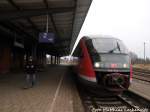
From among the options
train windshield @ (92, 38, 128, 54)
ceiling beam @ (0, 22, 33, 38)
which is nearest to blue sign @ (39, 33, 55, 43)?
ceiling beam @ (0, 22, 33, 38)

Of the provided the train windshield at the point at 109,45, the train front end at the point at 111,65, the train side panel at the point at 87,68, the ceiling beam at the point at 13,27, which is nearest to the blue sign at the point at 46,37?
the ceiling beam at the point at 13,27

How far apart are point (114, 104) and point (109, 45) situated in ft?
9.81

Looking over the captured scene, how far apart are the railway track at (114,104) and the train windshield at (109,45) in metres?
2.14

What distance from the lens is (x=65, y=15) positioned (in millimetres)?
19500

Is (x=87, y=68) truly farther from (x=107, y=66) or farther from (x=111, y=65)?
(x=111, y=65)

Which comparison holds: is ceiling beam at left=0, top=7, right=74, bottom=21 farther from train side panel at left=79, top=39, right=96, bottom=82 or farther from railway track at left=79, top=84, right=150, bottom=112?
railway track at left=79, top=84, right=150, bottom=112

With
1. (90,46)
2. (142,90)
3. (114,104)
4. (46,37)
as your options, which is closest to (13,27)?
(46,37)

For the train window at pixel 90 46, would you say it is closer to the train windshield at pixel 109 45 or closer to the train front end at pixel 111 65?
the train front end at pixel 111 65

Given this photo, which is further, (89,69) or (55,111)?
(89,69)

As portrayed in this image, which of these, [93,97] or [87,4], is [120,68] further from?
[87,4]

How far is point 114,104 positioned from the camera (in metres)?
9.29

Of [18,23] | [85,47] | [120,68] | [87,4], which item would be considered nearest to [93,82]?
[120,68]

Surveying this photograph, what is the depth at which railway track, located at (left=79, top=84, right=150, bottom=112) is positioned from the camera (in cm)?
816

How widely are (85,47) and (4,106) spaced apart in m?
5.01
